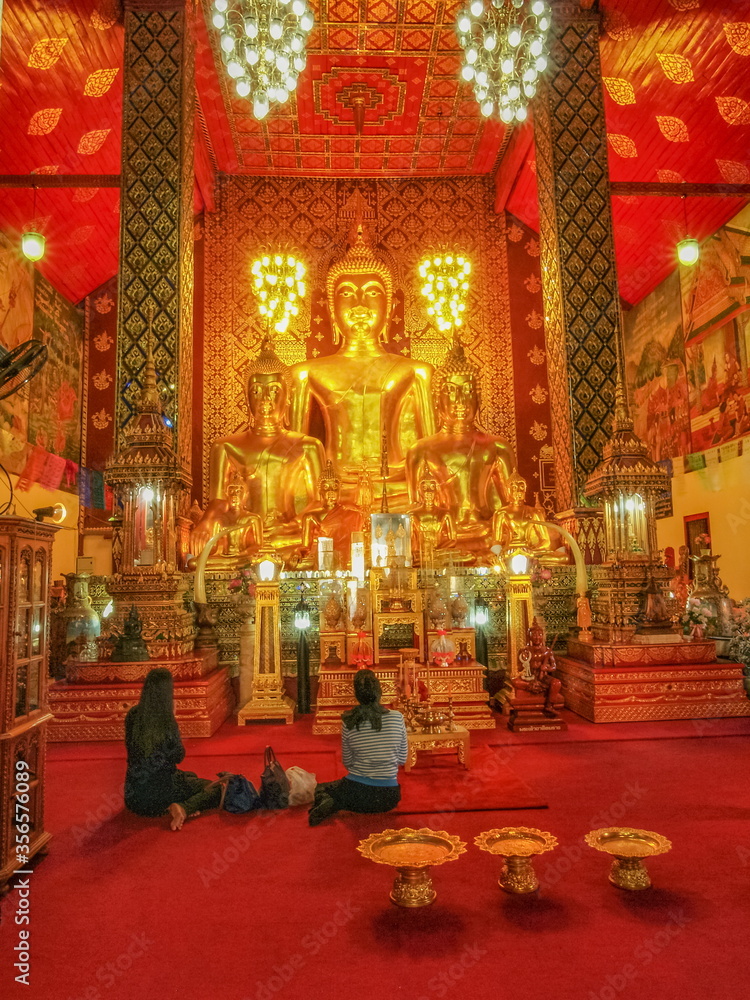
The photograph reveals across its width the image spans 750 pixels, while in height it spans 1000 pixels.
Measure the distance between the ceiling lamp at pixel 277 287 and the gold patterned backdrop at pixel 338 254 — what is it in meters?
0.28

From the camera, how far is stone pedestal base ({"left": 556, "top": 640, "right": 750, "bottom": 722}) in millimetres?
4949

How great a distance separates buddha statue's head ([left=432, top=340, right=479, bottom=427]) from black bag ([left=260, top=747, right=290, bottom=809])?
5.60m

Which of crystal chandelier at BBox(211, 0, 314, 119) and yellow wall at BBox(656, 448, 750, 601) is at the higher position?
crystal chandelier at BBox(211, 0, 314, 119)

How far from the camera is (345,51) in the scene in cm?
798

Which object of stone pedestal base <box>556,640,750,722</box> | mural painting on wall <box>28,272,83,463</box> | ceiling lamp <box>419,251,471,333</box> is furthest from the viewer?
ceiling lamp <box>419,251,471,333</box>

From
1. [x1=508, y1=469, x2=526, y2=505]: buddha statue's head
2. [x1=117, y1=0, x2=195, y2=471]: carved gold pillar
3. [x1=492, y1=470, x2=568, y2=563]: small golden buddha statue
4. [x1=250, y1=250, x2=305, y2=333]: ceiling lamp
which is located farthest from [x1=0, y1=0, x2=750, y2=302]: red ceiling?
[x1=492, y1=470, x2=568, y2=563]: small golden buddha statue

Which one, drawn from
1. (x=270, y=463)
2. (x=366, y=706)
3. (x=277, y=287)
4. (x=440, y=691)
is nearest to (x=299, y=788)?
(x=366, y=706)

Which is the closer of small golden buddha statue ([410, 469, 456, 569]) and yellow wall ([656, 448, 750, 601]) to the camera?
small golden buddha statue ([410, 469, 456, 569])

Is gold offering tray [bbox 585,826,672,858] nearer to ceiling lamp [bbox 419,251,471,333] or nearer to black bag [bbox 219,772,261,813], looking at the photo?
black bag [bbox 219,772,261,813]

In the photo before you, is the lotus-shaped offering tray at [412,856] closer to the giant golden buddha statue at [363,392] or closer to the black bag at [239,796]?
the black bag at [239,796]

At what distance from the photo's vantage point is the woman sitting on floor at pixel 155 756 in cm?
315

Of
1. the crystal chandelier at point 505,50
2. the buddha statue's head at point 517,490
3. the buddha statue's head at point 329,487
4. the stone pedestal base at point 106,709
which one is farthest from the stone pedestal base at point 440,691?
the crystal chandelier at point 505,50

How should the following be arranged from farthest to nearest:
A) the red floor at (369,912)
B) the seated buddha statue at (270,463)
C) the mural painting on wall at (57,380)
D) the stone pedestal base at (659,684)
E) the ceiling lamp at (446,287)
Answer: the ceiling lamp at (446,287), the mural painting on wall at (57,380), the seated buddha statue at (270,463), the stone pedestal base at (659,684), the red floor at (369,912)

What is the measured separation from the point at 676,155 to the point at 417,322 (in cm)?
359
